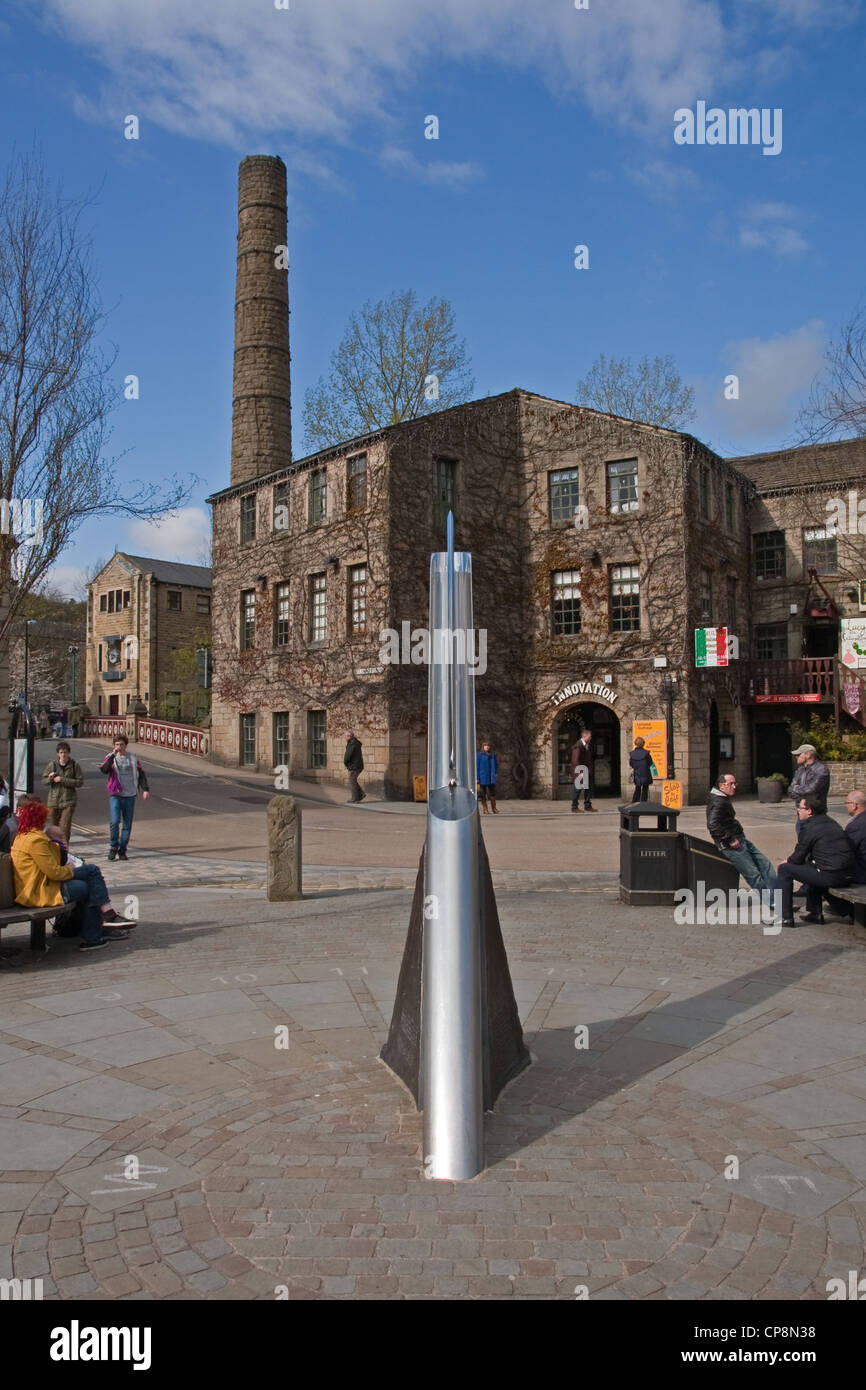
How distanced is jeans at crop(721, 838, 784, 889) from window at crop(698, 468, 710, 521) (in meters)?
20.7

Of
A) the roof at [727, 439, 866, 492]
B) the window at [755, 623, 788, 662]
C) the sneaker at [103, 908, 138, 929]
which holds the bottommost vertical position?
the sneaker at [103, 908, 138, 929]

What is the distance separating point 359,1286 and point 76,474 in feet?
51.2

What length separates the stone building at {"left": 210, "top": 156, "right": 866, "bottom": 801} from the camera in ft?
90.0

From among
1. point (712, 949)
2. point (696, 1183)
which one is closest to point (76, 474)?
point (712, 949)

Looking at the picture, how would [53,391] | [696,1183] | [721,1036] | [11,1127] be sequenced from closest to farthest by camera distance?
[696,1183]
[11,1127]
[721,1036]
[53,391]

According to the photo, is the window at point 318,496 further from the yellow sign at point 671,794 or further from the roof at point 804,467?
the roof at point 804,467

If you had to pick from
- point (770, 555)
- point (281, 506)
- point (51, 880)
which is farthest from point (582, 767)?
point (51, 880)

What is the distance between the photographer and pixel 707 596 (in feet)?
95.7

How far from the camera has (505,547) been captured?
30125 millimetres

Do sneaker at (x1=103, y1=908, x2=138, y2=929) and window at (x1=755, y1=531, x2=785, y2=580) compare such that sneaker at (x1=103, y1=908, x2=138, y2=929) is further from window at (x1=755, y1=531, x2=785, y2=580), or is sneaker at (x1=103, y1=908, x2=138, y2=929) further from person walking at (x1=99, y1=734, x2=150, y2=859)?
window at (x1=755, y1=531, x2=785, y2=580)

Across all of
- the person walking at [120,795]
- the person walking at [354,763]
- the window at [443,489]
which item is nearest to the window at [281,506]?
the window at [443,489]

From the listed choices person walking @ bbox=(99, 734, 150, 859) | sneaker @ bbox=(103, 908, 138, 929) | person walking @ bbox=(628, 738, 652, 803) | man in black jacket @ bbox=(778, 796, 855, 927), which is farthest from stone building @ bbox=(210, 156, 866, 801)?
sneaker @ bbox=(103, 908, 138, 929)
